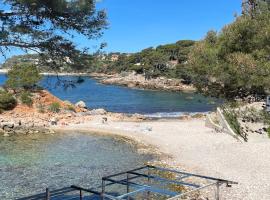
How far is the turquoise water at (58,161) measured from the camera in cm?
2116

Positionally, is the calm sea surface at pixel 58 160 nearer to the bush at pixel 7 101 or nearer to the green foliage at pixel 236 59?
the green foliage at pixel 236 59

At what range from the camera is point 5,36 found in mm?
10664

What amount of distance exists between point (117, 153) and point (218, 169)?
25.8 ft

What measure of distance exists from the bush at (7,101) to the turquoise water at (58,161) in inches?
537

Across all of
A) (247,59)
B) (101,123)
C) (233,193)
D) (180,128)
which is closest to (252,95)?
(247,59)

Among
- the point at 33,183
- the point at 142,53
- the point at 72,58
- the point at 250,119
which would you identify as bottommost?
the point at 33,183

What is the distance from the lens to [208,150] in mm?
30125

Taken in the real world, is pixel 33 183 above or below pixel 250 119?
below

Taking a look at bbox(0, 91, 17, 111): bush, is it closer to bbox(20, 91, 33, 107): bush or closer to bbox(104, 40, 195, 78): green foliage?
bbox(20, 91, 33, 107): bush

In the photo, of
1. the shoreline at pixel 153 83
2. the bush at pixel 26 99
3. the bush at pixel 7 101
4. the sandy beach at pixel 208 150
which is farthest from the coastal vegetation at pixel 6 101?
the shoreline at pixel 153 83

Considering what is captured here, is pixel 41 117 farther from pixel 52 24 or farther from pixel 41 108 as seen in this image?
pixel 52 24

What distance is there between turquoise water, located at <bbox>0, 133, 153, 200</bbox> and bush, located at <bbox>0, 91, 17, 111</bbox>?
1364cm

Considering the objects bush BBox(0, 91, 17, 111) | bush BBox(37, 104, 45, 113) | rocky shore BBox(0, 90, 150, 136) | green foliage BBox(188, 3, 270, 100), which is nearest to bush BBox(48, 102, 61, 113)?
rocky shore BBox(0, 90, 150, 136)

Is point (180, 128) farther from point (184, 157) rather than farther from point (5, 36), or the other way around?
point (5, 36)
